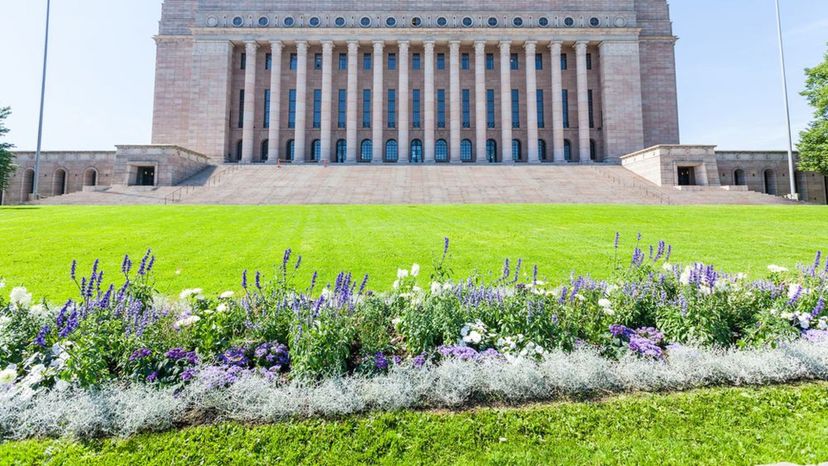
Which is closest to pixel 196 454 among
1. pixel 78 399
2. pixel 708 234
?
pixel 78 399

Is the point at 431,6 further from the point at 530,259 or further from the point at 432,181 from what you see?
the point at 530,259

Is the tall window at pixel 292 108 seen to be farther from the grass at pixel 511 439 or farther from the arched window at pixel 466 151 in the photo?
the grass at pixel 511 439

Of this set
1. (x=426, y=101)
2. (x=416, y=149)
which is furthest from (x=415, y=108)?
(x=416, y=149)

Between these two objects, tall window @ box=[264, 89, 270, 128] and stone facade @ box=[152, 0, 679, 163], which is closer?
stone facade @ box=[152, 0, 679, 163]

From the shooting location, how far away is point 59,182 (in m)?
47.1

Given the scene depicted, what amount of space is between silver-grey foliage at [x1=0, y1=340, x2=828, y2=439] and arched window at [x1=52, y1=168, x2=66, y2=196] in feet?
178

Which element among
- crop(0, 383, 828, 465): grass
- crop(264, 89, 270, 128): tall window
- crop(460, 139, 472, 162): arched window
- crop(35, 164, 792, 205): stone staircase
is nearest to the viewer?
crop(0, 383, 828, 465): grass

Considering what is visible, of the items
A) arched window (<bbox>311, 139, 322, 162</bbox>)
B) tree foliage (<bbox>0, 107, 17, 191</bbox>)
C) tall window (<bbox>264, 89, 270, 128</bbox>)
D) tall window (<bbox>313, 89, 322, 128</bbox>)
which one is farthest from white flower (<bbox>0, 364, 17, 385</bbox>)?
tall window (<bbox>264, 89, 270, 128</bbox>)

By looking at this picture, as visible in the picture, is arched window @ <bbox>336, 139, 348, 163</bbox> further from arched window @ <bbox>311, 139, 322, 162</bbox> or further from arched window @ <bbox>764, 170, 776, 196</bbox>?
arched window @ <bbox>764, 170, 776, 196</bbox>

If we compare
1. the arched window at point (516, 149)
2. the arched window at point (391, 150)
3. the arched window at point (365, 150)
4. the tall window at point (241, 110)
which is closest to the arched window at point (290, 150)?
the tall window at point (241, 110)

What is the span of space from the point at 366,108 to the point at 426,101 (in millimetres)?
8657

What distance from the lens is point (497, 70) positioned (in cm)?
5969

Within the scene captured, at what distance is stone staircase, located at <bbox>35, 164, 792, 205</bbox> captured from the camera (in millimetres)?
31125

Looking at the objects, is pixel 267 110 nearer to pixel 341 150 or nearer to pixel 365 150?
pixel 341 150
